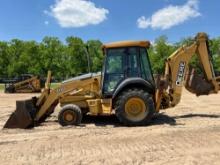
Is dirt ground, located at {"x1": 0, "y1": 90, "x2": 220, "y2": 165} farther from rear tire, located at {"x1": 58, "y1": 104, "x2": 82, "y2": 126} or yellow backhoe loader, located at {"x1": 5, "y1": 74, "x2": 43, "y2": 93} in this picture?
yellow backhoe loader, located at {"x1": 5, "y1": 74, "x2": 43, "y2": 93}

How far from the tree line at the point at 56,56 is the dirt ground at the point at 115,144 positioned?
47224mm

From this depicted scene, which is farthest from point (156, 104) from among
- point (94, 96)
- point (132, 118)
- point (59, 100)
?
point (59, 100)

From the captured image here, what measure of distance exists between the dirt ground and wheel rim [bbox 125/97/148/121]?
436mm

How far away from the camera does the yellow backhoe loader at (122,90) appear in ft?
38.3

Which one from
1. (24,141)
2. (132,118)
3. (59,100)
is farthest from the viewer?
(59,100)

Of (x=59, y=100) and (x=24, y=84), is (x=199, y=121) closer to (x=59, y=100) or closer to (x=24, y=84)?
(x=59, y=100)

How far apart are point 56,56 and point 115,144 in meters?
56.0

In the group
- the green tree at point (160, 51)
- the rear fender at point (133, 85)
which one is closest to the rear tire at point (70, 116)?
the rear fender at point (133, 85)

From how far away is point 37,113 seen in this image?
40.7 ft

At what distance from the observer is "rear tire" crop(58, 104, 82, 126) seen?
39.2ft

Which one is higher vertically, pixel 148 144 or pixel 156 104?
pixel 156 104

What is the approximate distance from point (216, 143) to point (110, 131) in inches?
120

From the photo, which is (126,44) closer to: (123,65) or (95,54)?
(123,65)

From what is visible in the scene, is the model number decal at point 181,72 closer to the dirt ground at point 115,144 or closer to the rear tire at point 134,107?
the dirt ground at point 115,144
